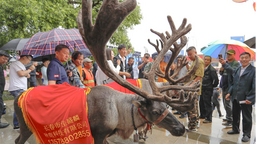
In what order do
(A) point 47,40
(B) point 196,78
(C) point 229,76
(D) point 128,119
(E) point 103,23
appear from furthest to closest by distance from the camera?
(C) point 229,76
(B) point 196,78
(A) point 47,40
(D) point 128,119
(E) point 103,23

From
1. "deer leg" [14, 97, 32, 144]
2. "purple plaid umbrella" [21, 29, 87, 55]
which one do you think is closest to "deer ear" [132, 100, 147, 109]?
"deer leg" [14, 97, 32, 144]

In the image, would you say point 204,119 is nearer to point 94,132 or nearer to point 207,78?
point 207,78

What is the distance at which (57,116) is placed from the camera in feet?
6.32

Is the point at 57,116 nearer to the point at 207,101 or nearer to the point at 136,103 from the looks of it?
the point at 136,103

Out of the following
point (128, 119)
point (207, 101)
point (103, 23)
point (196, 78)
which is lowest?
point (207, 101)

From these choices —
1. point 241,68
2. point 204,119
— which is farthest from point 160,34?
point 204,119

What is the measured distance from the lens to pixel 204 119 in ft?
16.0

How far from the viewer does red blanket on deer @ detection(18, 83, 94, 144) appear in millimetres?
1901

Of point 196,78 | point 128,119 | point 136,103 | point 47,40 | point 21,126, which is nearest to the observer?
point 136,103

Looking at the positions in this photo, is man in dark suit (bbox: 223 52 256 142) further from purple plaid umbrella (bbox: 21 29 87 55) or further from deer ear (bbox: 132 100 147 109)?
purple plaid umbrella (bbox: 21 29 87 55)

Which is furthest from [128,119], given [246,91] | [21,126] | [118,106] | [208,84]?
[208,84]

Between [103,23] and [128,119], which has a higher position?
[103,23]

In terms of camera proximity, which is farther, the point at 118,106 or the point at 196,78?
the point at 196,78

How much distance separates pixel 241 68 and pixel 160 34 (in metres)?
2.46
